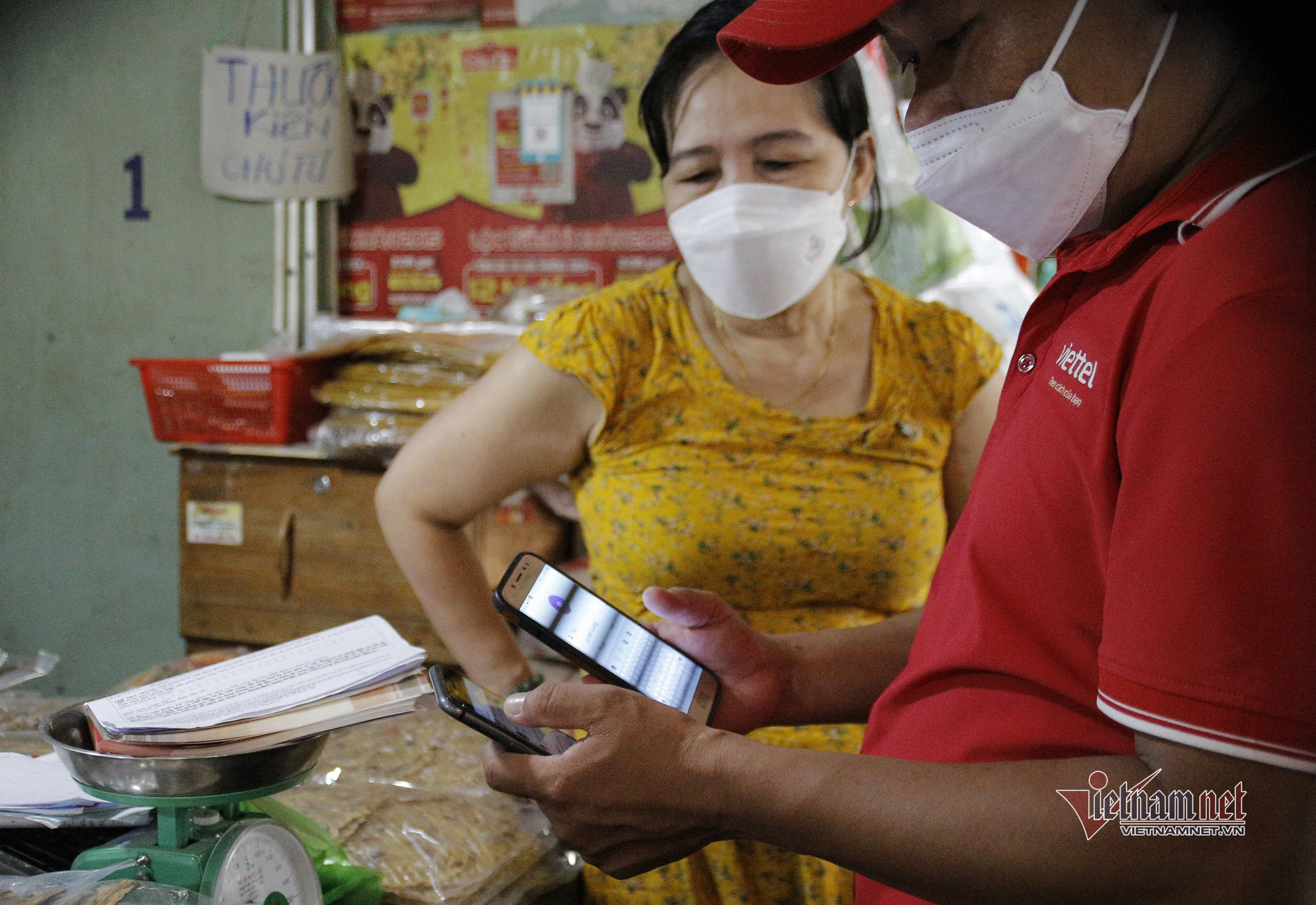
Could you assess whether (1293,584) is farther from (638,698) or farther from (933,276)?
(933,276)

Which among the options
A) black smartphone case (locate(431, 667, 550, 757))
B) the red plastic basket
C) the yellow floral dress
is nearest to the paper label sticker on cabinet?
the red plastic basket

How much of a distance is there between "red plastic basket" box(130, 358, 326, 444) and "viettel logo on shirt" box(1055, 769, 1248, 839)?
2175mm

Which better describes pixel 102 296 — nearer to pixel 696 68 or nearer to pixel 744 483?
pixel 696 68

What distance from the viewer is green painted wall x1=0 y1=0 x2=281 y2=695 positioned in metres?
2.96

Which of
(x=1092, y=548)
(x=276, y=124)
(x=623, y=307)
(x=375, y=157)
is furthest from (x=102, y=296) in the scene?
(x=1092, y=548)

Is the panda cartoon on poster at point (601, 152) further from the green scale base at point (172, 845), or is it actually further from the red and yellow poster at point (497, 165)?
the green scale base at point (172, 845)

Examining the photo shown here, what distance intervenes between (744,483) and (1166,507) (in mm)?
863

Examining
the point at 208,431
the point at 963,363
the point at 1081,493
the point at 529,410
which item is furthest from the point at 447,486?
the point at 208,431

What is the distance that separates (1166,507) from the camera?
51 cm

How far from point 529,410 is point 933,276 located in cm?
158

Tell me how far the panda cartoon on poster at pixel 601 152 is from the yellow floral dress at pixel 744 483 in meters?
1.43

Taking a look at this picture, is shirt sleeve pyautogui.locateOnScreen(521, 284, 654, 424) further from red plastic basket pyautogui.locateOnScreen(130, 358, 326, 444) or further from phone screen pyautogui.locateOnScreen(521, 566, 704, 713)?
red plastic basket pyautogui.locateOnScreen(130, 358, 326, 444)

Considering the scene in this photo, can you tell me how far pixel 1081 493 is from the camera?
2.09 ft

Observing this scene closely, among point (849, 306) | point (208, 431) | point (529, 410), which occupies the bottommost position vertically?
point (208, 431)
